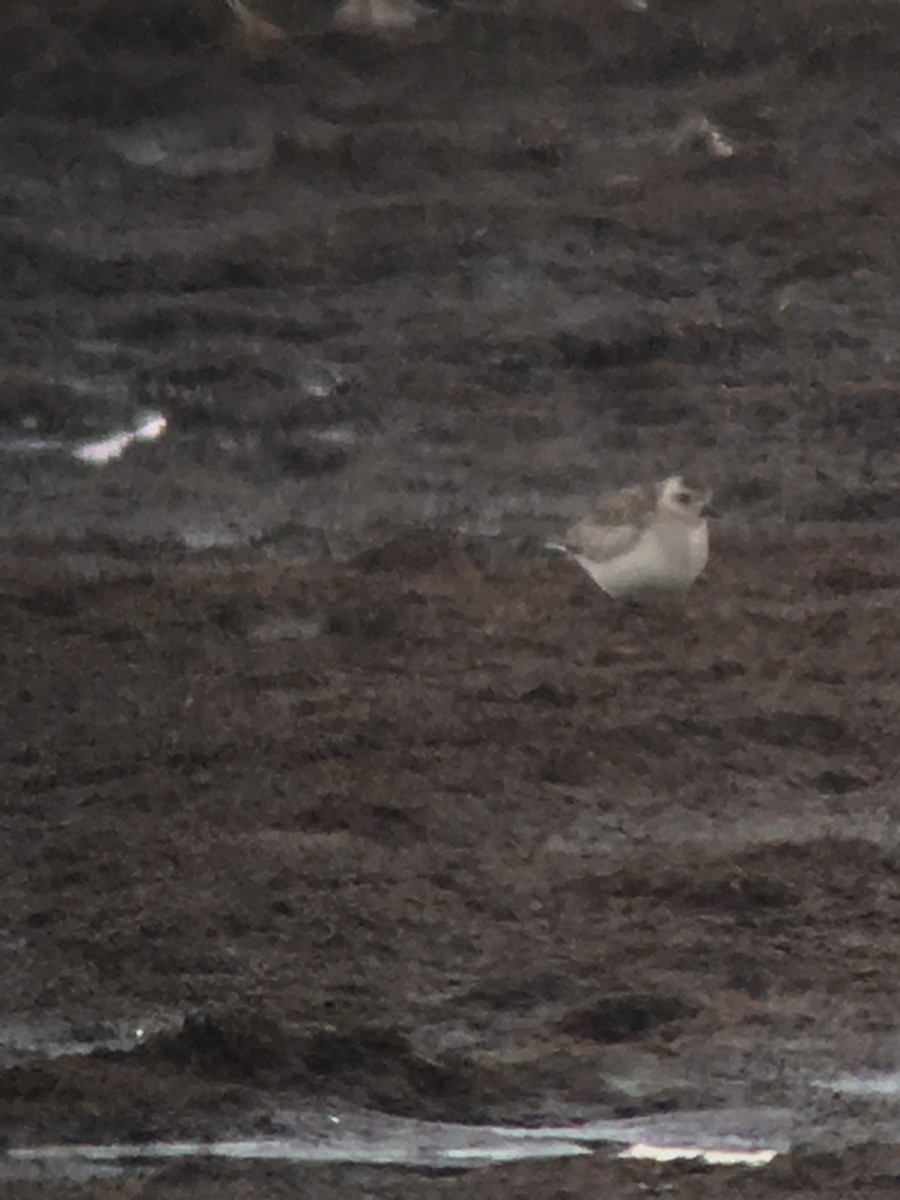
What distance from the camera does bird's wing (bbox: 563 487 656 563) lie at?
68cm

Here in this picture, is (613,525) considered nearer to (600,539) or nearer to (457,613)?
(600,539)

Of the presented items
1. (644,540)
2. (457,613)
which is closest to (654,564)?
(644,540)

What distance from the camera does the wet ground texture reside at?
0.65 metres

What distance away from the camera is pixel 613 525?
68 cm

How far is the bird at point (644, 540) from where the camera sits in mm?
671

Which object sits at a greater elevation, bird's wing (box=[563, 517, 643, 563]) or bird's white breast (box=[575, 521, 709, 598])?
bird's wing (box=[563, 517, 643, 563])

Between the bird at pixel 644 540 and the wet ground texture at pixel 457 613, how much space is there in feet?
0.05

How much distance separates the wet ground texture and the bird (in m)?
0.01

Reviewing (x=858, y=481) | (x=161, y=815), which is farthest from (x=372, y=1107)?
(x=858, y=481)

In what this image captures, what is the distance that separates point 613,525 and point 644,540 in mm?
24

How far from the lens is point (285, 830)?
2.15ft

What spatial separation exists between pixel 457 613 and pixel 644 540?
0.13 meters

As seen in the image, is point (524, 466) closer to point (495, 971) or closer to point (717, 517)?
point (717, 517)

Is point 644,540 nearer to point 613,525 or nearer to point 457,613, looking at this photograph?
point 613,525
